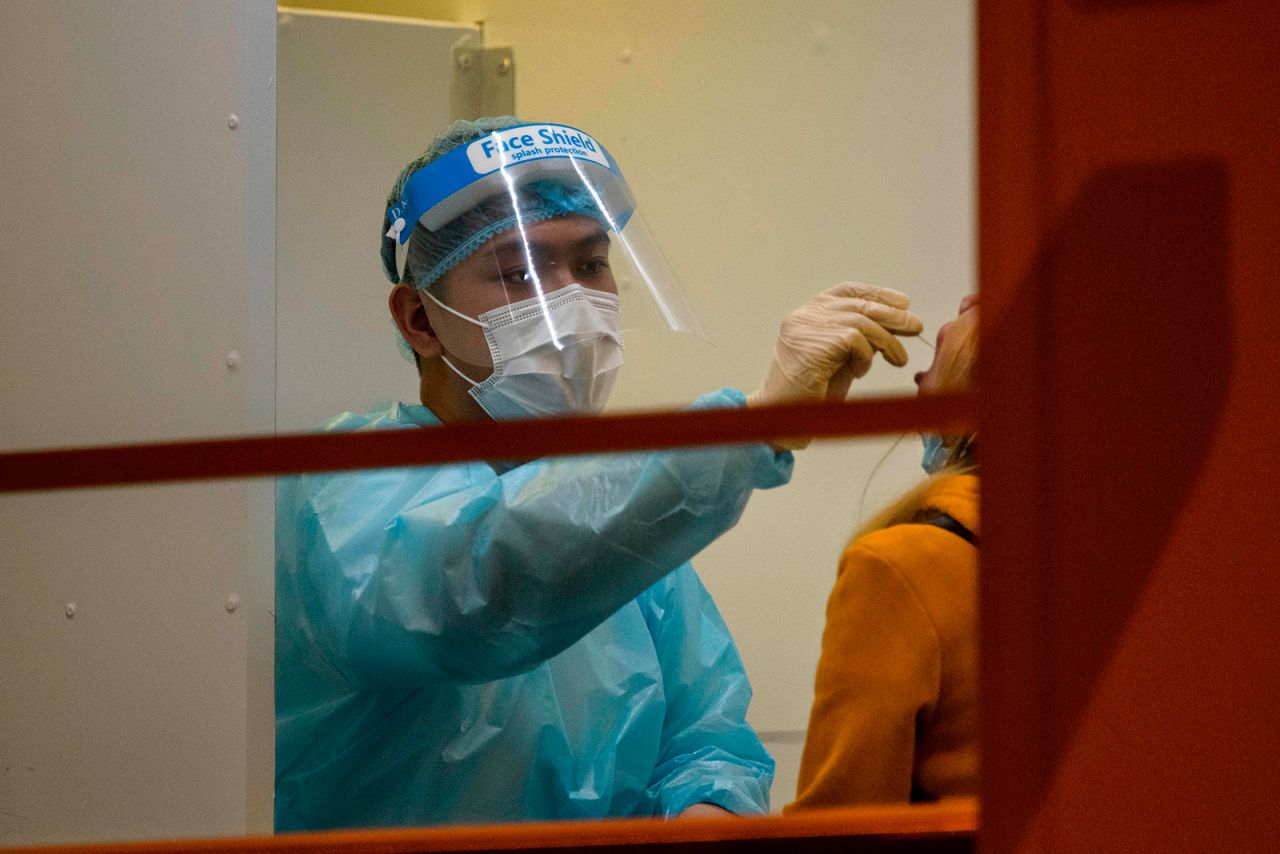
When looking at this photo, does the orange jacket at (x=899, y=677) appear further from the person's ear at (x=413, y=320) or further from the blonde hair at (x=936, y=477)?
the person's ear at (x=413, y=320)

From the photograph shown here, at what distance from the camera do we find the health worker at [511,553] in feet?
3.22

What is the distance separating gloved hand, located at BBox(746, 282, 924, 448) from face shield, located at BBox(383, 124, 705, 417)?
22 centimetres

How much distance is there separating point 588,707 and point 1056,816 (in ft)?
2.65

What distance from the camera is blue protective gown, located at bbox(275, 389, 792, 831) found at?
98 cm

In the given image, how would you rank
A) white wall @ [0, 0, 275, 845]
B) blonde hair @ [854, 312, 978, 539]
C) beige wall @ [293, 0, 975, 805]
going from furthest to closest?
beige wall @ [293, 0, 975, 805] → white wall @ [0, 0, 275, 845] → blonde hair @ [854, 312, 978, 539]

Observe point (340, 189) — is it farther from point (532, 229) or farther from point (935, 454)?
point (935, 454)

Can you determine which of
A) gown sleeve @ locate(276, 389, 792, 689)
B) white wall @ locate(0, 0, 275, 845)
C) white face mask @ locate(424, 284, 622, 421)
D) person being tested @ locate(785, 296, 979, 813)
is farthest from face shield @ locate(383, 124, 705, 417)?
person being tested @ locate(785, 296, 979, 813)

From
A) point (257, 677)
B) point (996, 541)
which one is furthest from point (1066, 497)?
point (257, 677)

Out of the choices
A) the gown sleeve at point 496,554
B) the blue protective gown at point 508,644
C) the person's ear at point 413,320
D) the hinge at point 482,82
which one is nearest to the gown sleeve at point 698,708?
the blue protective gown at point 508,644

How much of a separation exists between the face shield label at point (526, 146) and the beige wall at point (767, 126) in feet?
0.89

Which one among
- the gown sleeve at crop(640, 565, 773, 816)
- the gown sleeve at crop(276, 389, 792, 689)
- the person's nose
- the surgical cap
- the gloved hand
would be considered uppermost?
the surgical cap

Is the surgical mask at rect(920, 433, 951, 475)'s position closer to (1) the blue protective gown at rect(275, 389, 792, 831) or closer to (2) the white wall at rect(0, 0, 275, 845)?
(1) the blue protective gown at rect(275, 389, 792, 831)

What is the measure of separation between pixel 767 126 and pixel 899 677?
83cm

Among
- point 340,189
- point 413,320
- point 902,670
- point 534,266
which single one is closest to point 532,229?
point 534,266
